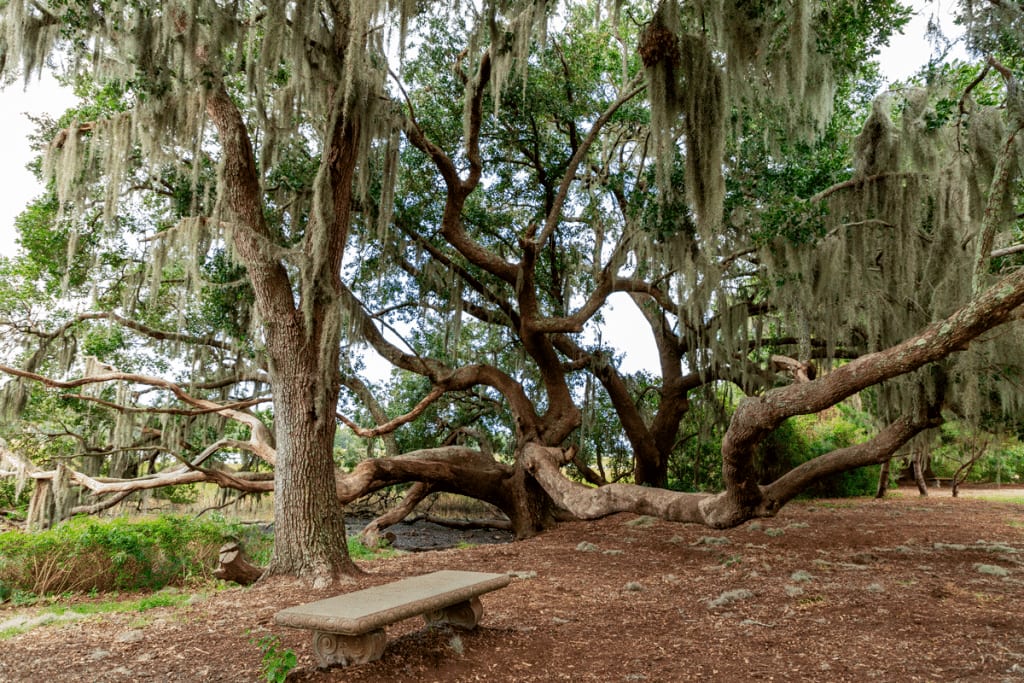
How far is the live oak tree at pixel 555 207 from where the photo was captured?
5141 millimetres

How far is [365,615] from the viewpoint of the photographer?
107 inches

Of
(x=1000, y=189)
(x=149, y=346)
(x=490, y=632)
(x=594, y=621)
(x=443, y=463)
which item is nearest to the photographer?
(x=490, y=632)

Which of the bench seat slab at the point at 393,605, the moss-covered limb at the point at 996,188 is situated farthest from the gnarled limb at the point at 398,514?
the moss-covered limb at the point at 996,188

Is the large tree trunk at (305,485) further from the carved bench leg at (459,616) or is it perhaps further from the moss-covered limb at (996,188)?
the moss-covered limb at (996,188)

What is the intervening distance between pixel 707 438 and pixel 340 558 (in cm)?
787

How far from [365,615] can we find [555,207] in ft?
18.2

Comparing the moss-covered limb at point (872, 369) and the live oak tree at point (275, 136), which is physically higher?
the live oak tree at point (275, 136)

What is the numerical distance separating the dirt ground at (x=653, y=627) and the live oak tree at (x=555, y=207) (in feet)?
2.28

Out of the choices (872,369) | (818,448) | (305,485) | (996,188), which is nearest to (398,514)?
(305,485)

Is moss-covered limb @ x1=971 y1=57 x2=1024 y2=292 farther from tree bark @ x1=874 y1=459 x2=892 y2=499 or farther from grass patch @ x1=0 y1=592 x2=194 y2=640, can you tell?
tree bark @ x1=874 y1=459 x2=892 y2=499

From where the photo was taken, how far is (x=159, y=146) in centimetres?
565

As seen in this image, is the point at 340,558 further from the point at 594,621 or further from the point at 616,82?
the point at 616,82

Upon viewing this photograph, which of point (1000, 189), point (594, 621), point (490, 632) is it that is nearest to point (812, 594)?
point (594, 621)

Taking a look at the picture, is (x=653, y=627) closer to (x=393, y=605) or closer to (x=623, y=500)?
(x=393, y=605)
